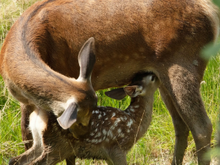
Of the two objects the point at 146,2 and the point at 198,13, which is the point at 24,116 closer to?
the point at 146,2

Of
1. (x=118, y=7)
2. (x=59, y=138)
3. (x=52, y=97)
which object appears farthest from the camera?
(x=118, y=7)


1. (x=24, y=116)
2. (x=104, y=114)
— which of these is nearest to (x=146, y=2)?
(x=104, y=114)

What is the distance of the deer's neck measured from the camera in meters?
4.18

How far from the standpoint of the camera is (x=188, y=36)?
3.81 m

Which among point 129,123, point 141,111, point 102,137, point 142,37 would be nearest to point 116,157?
point 102,137

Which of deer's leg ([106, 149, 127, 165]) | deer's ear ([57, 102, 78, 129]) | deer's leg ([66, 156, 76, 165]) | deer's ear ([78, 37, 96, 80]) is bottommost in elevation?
deer's leg ([66, 156, 76, 165])

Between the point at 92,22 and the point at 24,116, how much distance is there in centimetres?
119

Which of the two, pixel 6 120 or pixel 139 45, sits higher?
pixel 139 45

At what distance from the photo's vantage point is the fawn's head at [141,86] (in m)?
4.21

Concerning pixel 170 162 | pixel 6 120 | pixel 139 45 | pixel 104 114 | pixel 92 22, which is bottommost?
pixel 170 162

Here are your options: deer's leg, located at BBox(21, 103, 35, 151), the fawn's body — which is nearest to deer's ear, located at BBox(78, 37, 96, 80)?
the fawn's body

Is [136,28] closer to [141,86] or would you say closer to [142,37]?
[142,37]

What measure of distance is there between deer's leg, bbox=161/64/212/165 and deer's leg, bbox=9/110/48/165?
4.28 feet

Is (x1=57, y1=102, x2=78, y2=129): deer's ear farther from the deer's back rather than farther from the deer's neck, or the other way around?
the deer's neck
